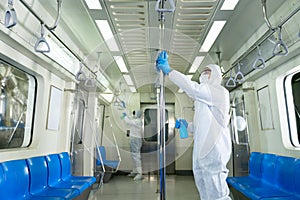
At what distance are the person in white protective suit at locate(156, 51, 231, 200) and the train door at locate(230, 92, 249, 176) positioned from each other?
1486 millimetres

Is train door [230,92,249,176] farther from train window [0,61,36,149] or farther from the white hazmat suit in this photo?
train window [0,61,36,149]

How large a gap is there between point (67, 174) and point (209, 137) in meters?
2.01

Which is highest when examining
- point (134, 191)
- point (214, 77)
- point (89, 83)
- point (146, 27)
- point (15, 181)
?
point (146, 27)

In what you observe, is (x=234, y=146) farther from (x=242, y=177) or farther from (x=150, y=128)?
(x=150, y=128)

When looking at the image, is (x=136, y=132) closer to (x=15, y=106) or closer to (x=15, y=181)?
(x=15, y=181)

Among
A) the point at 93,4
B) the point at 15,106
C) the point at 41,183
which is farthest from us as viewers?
the point at 15,106

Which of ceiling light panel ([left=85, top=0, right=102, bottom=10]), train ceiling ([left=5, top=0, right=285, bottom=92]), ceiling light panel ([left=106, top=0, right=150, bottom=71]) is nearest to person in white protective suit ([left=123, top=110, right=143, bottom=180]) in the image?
train ceiling ([left=5, top=0, right=285, bottom=92])

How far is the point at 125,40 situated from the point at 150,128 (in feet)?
3.25

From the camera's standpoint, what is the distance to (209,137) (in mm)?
1722

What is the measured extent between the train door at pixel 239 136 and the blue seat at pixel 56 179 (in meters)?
2.12

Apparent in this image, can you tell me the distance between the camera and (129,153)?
246 cm

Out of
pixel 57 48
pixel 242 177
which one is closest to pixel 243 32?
pixel 242 177

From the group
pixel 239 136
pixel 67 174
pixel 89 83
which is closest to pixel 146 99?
pixel 89 83

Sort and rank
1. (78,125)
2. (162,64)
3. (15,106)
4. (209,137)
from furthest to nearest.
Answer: (78,125) < (15,106) < (209,137) < (162,64)
